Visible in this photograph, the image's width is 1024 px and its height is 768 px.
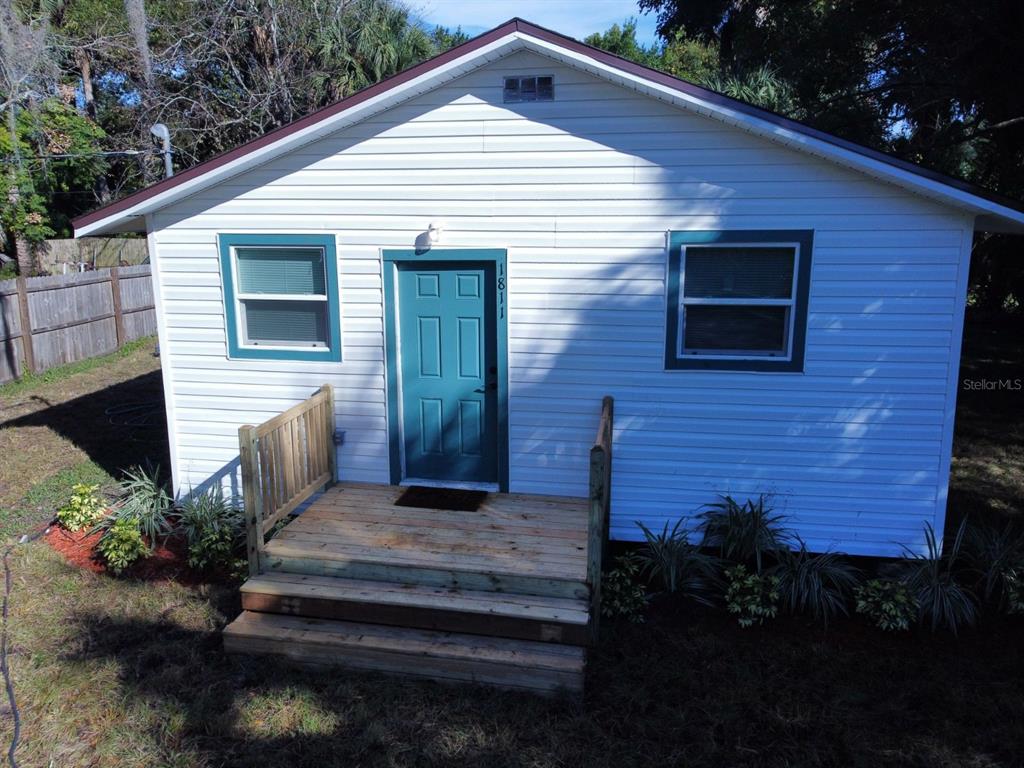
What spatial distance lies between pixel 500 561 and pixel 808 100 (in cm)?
818

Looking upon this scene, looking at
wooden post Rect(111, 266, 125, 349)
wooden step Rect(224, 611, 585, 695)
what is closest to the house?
wooden step Rect(224, 611, 585, 695)

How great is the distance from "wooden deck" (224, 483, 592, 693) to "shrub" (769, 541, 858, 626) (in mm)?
1536

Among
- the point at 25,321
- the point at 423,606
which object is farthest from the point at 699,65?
the point at 423,606

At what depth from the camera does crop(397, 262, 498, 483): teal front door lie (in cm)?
588

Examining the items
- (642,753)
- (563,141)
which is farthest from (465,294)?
(642,753)

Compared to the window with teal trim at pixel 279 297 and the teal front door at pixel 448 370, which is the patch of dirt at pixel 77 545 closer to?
the window with teal trim at pixel 279 297

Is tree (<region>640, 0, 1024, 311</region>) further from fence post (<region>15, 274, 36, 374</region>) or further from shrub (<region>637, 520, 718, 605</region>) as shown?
fence post (<region>15, 274, 36, 374</region>)

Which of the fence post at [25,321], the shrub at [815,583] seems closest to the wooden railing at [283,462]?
the shrub at [815,583]

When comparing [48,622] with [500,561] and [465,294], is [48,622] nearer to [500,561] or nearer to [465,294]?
[500,561]

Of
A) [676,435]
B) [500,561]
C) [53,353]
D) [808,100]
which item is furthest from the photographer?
[53,353]

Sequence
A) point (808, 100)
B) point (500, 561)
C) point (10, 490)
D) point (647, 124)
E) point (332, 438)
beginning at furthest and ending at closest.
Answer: point (808, 100), point (10, 490), point (332, 438), point (647, 124), point (500, 561)

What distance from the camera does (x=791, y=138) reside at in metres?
4.92

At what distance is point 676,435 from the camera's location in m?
5.70

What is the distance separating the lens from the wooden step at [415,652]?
418 centimetres
